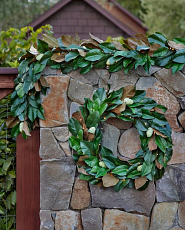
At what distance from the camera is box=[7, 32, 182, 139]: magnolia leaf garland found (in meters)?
2.24

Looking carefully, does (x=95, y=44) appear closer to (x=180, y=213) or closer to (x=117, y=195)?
(x=117, y=195)

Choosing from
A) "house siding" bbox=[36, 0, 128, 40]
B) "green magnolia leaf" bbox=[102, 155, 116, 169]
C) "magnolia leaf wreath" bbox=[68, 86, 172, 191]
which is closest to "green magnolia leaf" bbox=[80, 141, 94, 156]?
"magnolia leaf wreath" bbox=[68, 86, 172, 191]

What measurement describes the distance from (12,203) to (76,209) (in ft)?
1.82

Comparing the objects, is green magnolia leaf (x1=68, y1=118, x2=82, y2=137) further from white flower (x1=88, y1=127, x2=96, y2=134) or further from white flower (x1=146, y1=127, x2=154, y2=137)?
white flower (x1=146, y1=127, x2=154, y2=137)

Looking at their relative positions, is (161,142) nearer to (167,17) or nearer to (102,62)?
(102,62)

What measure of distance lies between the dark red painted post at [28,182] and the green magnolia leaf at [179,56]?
1104 millimetres

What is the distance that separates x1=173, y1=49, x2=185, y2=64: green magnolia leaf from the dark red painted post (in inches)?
43.5

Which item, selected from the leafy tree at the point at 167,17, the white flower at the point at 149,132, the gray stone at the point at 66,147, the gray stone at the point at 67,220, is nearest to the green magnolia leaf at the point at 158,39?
the white flower at the point at 149,132

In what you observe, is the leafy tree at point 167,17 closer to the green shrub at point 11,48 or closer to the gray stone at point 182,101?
the green shrub at point 11,48

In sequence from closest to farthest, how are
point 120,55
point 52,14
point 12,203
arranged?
point 120,55, point 12,203, point 52,14

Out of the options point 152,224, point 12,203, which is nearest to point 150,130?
point 152,224

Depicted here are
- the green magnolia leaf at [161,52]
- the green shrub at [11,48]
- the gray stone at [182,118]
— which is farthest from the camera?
the green shrub at [11,48]

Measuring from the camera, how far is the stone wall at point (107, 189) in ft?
7.62

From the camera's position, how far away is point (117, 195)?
2334 mm
